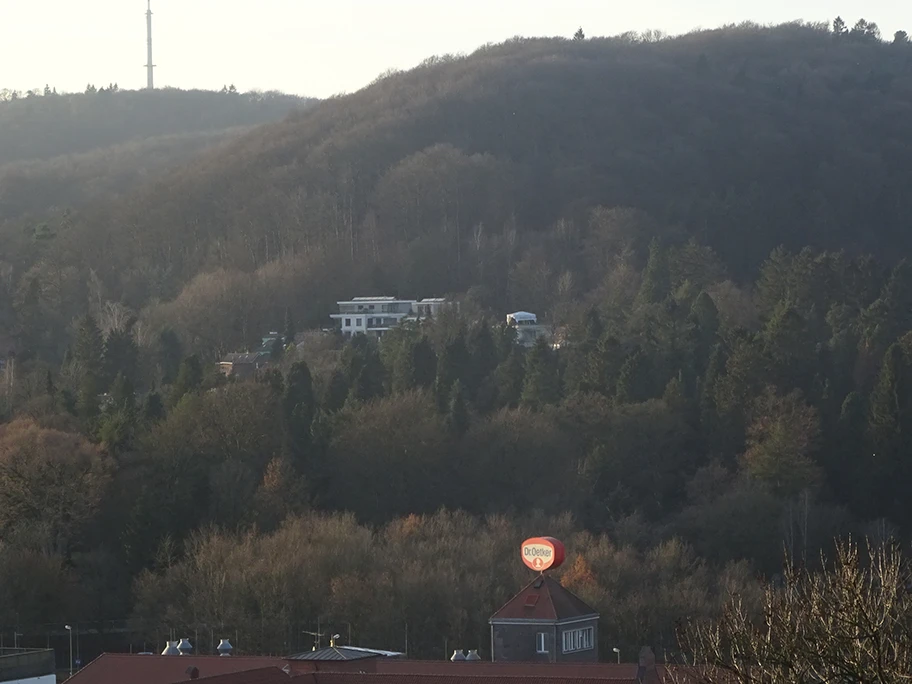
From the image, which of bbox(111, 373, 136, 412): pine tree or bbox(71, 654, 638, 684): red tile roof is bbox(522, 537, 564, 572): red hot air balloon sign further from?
bbox(111, 373, 136, 412): pine tree

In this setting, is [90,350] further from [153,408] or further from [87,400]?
[153,408]

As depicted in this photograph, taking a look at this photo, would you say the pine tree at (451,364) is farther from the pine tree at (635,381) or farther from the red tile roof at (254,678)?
the red tile roof at (254,678)

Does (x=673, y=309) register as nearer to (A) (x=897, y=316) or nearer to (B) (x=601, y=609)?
(A) (x=897, y=316)

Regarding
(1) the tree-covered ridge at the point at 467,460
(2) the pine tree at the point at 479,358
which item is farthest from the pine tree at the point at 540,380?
(2) the pine tree at the point at 479,358

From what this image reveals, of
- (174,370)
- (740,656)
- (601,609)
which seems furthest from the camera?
(174,370)

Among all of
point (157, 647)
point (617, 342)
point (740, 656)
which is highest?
point (740, 656)

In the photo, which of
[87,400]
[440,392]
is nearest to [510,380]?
[440,392]

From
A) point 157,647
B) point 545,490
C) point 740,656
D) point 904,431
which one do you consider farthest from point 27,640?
point 740,656
